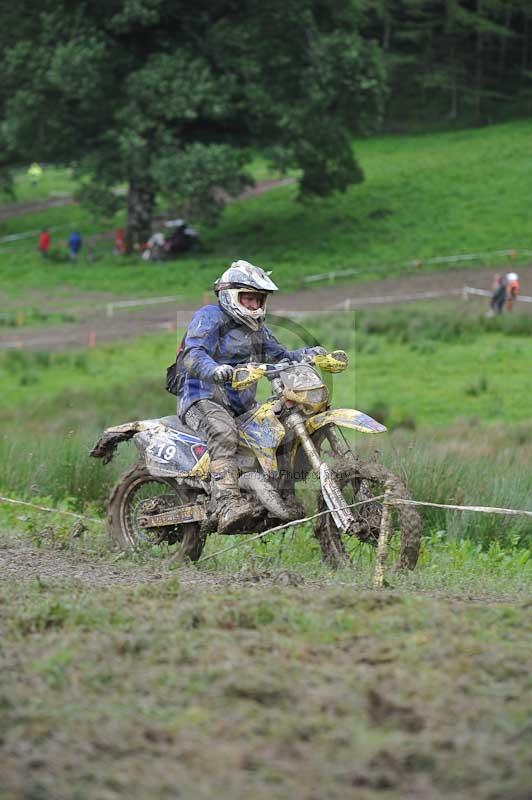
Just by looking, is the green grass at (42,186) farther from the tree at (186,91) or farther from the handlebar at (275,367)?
the handlebar at (275,367)

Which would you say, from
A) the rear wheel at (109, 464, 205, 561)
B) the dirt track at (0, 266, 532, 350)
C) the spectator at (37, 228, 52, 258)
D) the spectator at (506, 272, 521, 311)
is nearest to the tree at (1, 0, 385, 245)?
the spectator at (37, 228, 52, 258)

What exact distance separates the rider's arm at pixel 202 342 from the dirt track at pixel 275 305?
22363 millimetres

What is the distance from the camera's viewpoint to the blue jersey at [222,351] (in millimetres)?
10141

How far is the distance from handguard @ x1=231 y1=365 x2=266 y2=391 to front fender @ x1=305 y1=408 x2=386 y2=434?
48cm

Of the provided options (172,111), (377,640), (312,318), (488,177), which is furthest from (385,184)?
(377,640)

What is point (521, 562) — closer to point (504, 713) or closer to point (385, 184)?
point (504, 713)

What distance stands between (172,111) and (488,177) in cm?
1765

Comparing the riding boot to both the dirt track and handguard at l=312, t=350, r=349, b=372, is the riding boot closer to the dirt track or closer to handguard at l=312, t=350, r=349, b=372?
handguard at l=312, t=350, r=349, b=372

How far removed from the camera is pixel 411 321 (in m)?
31.4

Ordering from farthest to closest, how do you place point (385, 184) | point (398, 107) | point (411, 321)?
point (398, 107)
point (385, 184)
point (411, 321)

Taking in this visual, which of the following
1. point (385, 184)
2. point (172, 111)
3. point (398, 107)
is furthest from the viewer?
point (398, 107)

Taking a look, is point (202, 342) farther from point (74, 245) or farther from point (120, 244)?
point (74, 245)

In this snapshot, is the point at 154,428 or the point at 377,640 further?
the point at 154,428

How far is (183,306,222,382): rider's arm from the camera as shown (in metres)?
9.94
